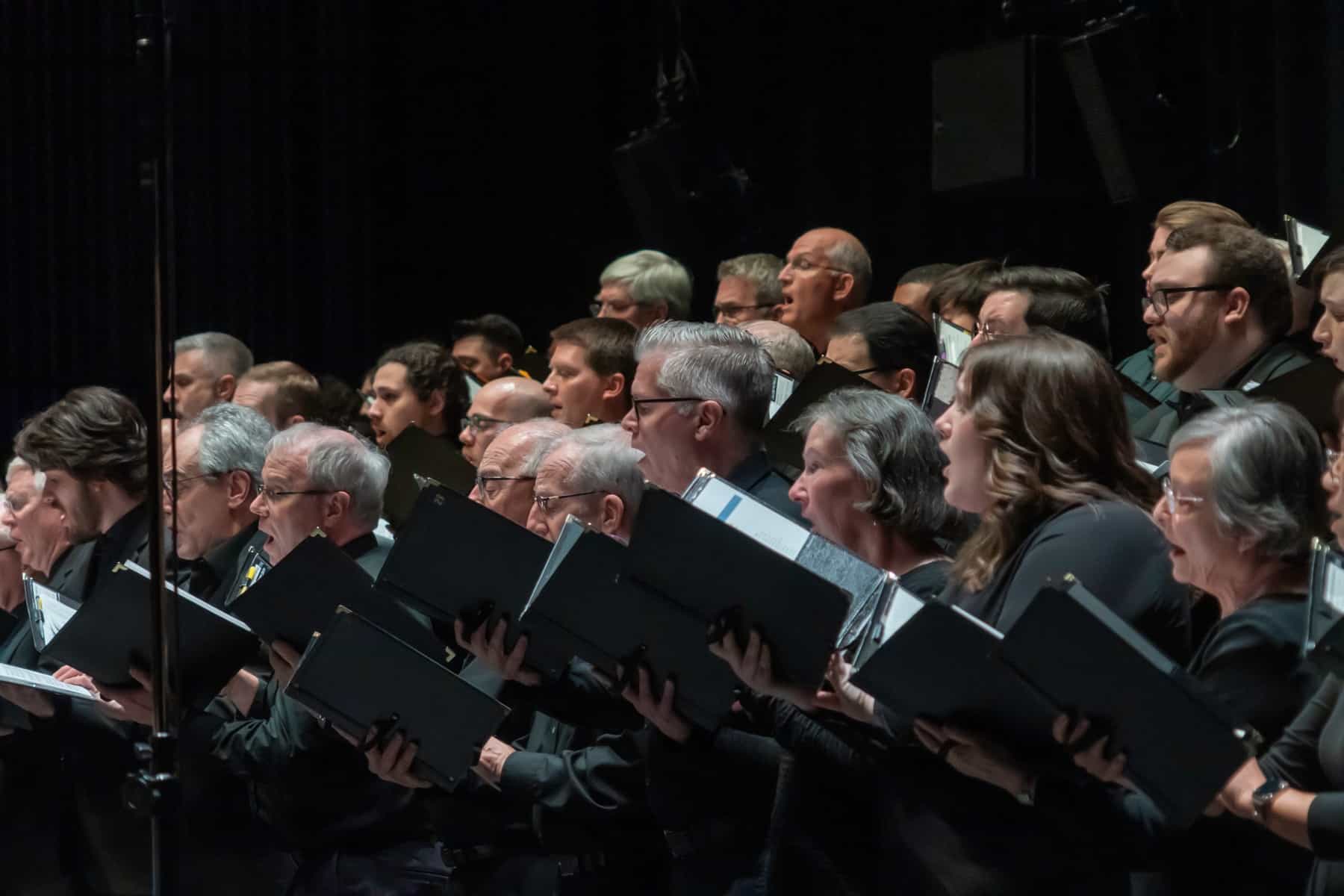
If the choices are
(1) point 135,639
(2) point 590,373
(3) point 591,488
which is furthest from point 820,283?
(1) point 135,639

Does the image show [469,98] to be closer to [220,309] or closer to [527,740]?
[220,309]

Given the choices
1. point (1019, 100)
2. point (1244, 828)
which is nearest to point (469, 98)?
point (1019, 100)

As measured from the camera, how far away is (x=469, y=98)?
8.16 metres

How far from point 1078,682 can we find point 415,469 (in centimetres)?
272

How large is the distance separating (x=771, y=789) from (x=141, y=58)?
1.61m

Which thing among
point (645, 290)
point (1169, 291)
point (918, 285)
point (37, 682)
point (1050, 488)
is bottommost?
point (37, 682)

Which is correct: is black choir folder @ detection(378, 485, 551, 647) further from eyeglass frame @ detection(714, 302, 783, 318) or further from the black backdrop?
the black backdrop

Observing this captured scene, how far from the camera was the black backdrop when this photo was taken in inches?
273

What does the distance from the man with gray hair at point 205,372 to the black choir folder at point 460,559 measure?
9.69 ft

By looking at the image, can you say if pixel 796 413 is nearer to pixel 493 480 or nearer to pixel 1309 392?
pixel 493 480

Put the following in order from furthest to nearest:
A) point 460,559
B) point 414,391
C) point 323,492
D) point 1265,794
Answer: point 414,391 < point 323,492 < point 460,559 < point 1265,794

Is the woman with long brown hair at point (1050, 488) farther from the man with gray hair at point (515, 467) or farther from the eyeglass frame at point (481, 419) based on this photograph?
the eyeglass frame at point (481, 419)

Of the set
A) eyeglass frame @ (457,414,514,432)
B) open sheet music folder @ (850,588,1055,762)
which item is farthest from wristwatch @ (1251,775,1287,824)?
eyeglass frame @ (457,414,514,432)

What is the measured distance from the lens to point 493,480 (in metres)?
4.30
